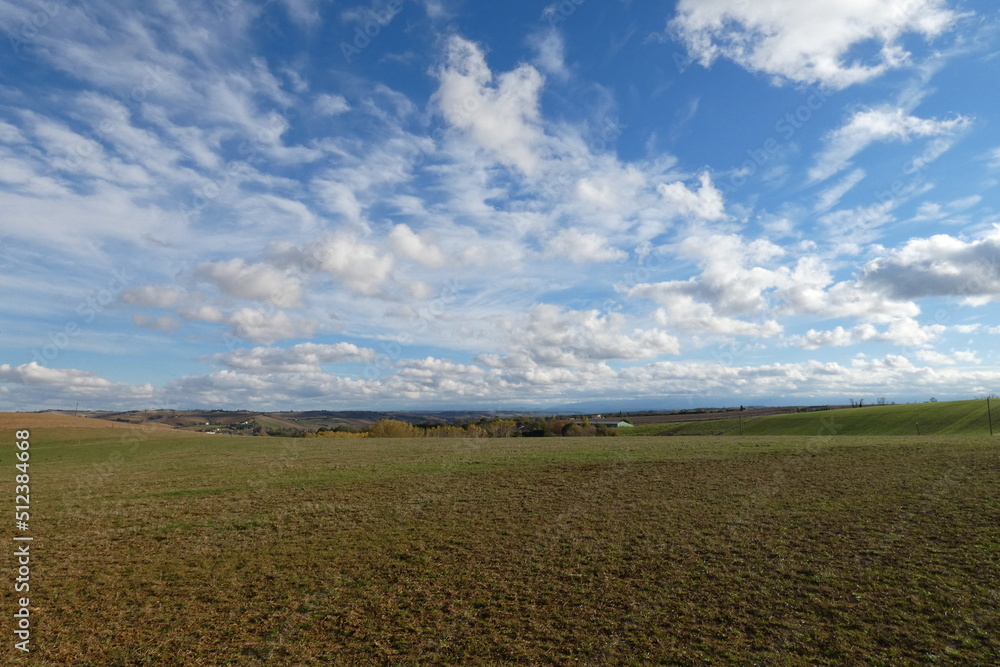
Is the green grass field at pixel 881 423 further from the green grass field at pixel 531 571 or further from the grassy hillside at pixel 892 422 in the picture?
the green grass field at pixel 531 571

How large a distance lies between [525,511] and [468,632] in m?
11.2

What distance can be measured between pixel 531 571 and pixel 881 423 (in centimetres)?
9692

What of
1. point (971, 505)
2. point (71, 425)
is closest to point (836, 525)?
point (971, 505)

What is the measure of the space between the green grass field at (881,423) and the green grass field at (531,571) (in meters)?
58.9

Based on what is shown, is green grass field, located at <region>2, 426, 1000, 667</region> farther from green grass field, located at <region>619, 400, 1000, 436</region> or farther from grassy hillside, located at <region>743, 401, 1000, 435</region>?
grassy hillside, located at <region>743, 401, 1000, 435</region>

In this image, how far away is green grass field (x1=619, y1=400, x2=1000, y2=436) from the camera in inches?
2881

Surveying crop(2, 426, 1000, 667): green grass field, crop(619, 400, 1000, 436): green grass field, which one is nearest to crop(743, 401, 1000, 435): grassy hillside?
crop(619, 400, 1000, 436): green grass field

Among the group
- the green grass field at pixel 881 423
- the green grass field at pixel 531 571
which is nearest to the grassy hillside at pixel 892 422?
the green grass field at pixel 881 423

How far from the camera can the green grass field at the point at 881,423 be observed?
73.2 meters

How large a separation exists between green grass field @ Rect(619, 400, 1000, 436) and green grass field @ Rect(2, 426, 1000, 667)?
193 ft

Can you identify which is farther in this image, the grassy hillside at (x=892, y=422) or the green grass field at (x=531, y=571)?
the grassy hillside at (x=892, y=422)

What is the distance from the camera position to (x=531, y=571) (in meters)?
14.5

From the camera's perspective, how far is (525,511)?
22.0 meters

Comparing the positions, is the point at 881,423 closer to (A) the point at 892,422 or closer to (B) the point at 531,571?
(A) the point at 892,422
